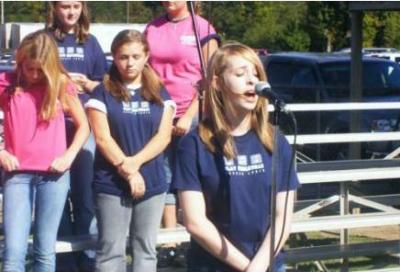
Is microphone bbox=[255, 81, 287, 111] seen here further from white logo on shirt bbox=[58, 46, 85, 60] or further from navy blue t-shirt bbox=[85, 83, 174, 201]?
white logo on shirt bbox=[58, 46, 85, 60]

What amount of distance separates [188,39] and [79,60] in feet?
2.10

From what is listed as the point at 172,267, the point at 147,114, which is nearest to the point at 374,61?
the point at 172,267

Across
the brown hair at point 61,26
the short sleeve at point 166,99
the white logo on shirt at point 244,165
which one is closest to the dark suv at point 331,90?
the brown hair at point 61,26

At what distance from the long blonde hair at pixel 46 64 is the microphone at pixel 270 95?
1871 mm

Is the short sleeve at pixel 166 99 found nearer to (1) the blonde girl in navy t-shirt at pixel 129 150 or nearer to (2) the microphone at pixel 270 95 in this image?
(1) the blonde girl in navy t-shirt at pixel 129 150

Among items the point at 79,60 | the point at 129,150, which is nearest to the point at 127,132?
the point at 129,150

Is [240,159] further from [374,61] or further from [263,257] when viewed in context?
[374,61]

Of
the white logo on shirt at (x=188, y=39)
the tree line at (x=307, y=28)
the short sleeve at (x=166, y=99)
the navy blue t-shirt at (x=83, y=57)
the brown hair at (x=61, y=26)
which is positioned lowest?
the tree line at (x=307, y=28)

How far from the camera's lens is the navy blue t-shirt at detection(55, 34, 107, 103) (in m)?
5.64

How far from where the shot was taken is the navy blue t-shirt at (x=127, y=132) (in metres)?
5.17

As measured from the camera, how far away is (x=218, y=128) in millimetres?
3729

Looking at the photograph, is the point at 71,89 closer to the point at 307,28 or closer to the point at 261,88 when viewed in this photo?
the point at 261,88

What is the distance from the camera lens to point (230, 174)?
12.2 feet

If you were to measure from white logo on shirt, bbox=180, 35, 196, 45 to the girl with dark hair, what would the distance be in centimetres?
48
